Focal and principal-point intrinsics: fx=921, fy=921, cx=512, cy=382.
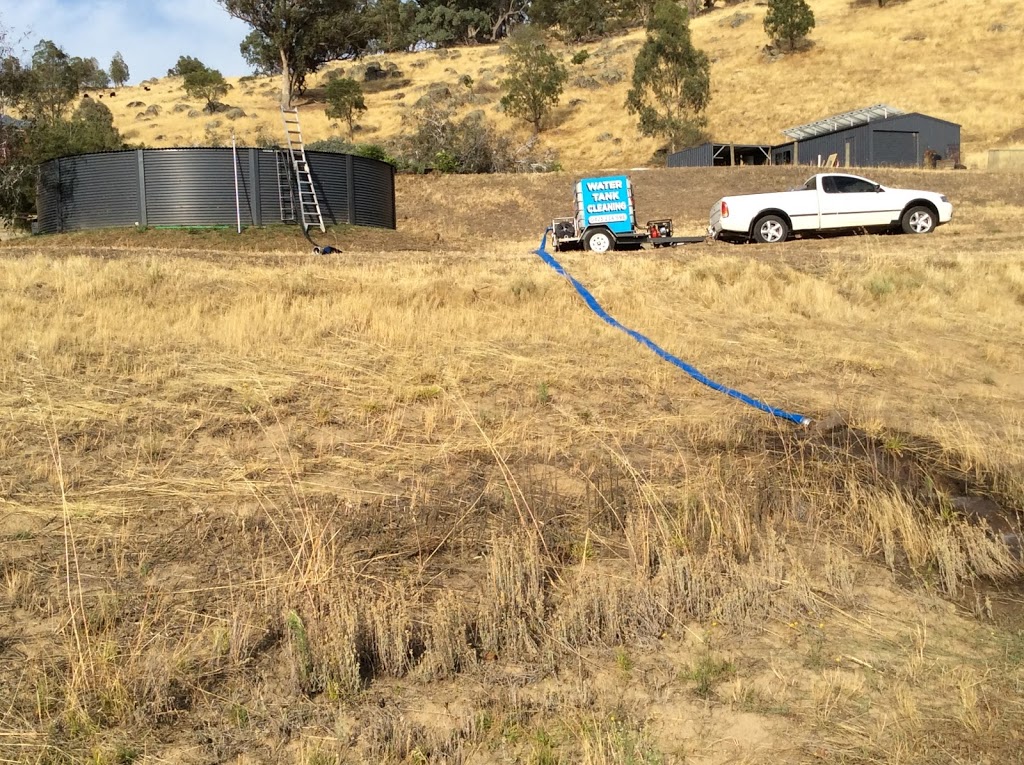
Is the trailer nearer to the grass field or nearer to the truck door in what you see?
the truck door

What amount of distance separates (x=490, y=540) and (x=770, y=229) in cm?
1697

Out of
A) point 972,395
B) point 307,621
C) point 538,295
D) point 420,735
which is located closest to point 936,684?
point 420,735

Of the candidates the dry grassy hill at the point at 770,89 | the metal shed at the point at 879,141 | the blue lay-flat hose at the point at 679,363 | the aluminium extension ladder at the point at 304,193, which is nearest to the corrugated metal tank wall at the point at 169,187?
the aluminium extension ladder at the point at 304,193

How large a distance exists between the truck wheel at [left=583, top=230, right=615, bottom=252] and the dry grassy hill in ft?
96.4

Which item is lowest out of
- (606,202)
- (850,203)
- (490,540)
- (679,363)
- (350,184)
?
(490,540)

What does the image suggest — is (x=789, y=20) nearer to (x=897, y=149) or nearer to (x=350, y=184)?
(x=897, y=149)

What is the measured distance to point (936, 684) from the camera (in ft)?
12.8

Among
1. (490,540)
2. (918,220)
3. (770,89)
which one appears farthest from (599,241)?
(770,89)

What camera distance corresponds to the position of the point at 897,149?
139ft

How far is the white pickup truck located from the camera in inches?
805

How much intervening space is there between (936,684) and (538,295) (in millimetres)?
9386

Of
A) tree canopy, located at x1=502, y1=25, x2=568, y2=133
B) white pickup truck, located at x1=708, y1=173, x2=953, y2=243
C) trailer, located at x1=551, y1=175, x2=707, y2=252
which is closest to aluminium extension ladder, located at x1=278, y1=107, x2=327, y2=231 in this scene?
trailer, located at x1=551, y1=175, x2=707, y2=252

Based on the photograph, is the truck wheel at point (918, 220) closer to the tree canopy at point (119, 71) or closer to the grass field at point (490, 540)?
the grass field at point (490, 540)

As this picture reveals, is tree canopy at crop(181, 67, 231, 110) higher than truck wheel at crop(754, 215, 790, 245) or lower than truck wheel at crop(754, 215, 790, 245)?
higher
